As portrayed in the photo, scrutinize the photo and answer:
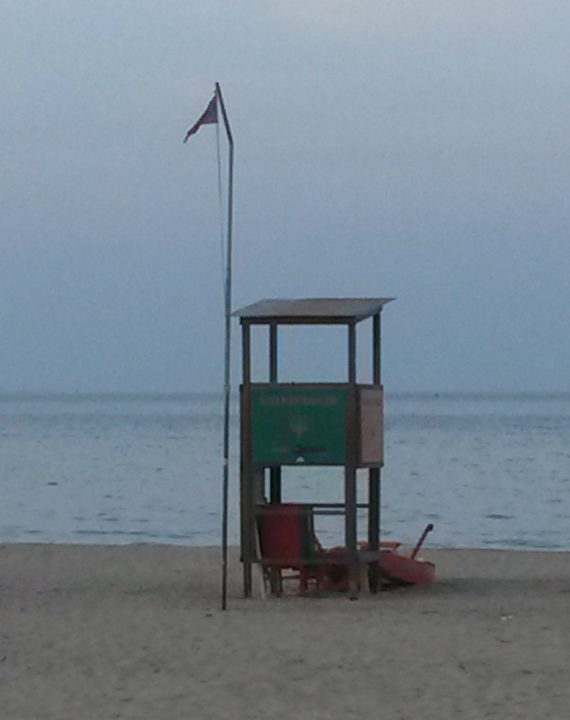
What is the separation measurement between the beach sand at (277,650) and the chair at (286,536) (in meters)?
0.35

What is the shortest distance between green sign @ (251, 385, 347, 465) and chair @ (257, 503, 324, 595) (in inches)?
22.7

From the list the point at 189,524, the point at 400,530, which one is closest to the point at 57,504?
the point at 189,524

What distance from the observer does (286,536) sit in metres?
15.6

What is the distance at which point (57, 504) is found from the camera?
36406 millimetres

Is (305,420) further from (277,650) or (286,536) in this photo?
(277,650)

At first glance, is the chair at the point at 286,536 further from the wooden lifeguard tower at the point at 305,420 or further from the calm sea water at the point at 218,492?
the calm sea water at the point at 218,492

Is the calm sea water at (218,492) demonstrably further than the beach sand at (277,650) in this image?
Yes

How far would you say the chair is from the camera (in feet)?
51.1

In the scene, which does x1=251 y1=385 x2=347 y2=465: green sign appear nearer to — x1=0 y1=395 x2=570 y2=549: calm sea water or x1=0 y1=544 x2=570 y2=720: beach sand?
x1=0 y1=544 x2=570 y2=720: beach sand

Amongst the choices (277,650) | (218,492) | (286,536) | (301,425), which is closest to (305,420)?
(301,425)

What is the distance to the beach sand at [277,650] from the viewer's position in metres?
9.97

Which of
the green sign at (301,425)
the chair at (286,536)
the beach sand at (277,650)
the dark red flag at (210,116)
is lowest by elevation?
the beach sand at (277,650)

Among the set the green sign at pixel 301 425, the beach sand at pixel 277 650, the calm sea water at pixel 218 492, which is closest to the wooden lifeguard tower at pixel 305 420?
the green sign at pixel 301 425

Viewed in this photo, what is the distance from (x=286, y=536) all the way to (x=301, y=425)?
3.41 feet
